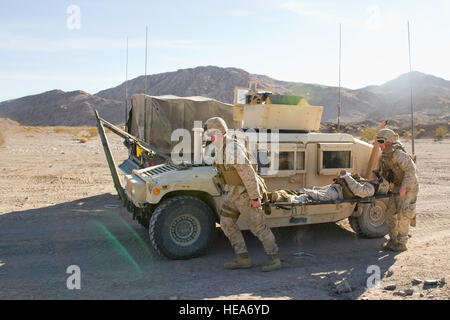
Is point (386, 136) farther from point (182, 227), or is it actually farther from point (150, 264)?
point (150, 264)

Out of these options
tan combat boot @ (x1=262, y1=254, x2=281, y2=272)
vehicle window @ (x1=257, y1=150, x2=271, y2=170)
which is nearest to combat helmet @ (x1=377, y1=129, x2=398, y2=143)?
vehicle window @ (x1=257, y1=150, x2=271, y2=170)

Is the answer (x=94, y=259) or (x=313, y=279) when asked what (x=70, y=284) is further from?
(x=313, y=279)

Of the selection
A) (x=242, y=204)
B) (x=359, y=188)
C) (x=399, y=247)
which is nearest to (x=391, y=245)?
(x=399, y=247)

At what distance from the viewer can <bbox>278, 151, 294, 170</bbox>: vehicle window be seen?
616 cm

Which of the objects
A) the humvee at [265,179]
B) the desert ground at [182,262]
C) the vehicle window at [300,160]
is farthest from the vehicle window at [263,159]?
the desert ground at [182,262]

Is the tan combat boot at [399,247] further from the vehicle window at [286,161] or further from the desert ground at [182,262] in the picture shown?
the vehicle window at [286,161]

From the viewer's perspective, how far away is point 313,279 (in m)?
4.91

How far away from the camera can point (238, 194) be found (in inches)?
203

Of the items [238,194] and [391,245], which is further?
[391,245]

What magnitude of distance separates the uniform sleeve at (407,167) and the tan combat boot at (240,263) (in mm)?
2545

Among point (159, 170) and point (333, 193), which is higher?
point (159, 170)

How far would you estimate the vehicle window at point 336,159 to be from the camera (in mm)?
6445

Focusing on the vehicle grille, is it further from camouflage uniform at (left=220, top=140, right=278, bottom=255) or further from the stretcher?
the stretcher

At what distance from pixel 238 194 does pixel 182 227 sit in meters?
0.92
